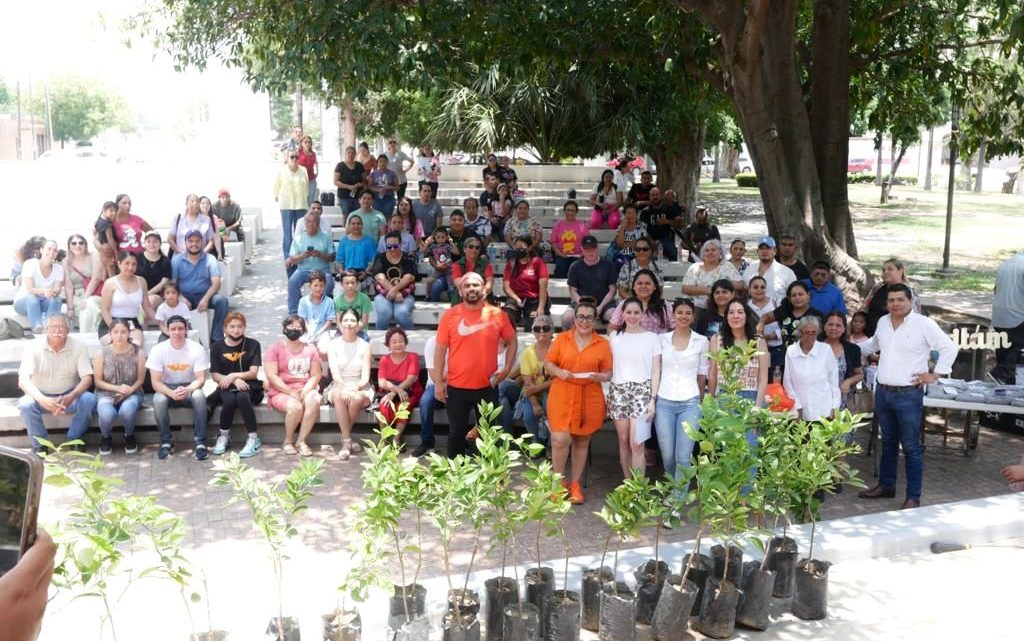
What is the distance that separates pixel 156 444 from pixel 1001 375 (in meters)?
8.59

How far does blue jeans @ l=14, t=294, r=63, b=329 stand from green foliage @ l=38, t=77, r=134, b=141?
104 metres

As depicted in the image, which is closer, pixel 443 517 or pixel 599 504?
pixel 443 517

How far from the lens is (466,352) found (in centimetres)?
931

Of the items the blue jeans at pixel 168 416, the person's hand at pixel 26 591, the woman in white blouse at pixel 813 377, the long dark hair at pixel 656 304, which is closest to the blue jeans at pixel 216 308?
the blue jeans at pixel 168 416

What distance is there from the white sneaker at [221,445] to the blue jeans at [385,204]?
7110mm

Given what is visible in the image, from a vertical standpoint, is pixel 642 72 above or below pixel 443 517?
above

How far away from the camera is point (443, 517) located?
215 inches

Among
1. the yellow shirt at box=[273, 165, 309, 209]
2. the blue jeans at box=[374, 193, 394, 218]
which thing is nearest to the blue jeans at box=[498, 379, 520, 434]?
the blue jeans at box=[374, 193, 394, 218]

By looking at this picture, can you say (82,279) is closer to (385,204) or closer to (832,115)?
(385,204)

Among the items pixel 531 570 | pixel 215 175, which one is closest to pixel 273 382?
pixel 531 570

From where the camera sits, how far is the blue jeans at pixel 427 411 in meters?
10.1

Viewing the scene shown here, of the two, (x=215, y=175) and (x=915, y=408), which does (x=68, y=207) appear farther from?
(x=915, y=408)

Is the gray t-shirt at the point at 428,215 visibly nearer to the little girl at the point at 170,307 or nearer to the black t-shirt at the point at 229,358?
the little girl at the point at 170,307

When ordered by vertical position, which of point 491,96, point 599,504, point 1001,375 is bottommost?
point 599,504
